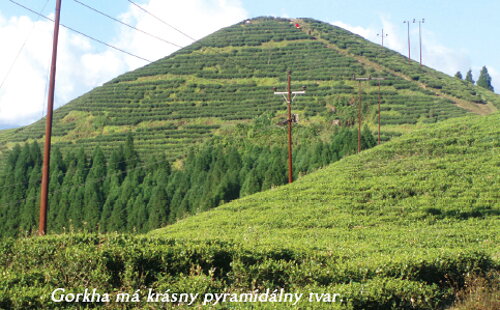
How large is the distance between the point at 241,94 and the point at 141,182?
31.7 metres

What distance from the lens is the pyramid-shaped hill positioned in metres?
72.8

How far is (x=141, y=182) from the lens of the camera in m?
58.4

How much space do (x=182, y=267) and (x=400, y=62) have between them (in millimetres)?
100294

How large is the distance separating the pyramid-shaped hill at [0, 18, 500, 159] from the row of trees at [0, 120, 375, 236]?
26.4ft

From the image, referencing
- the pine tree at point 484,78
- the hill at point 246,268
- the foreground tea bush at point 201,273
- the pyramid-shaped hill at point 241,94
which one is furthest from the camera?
the pine tree at point 484,78

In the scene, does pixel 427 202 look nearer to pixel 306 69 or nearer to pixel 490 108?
pixel 490 108

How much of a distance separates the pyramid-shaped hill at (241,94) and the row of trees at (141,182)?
26.4 feet

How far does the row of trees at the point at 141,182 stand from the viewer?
5009cm

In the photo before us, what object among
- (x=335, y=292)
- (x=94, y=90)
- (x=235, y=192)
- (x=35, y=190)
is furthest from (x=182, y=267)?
(x=94, y=90)

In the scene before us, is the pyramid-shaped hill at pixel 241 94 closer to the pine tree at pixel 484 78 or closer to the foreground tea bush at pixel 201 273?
the pine tree at pixel 484 78

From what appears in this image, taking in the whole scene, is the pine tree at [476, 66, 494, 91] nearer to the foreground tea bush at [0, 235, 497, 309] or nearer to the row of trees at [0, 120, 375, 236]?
the row of trees at [0, 120, 375, 236]

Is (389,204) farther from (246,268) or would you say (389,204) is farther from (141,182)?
(141,182)

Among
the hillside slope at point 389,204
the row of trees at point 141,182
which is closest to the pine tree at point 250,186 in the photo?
the row of trees at point 141,182

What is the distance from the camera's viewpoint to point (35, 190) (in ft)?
191
